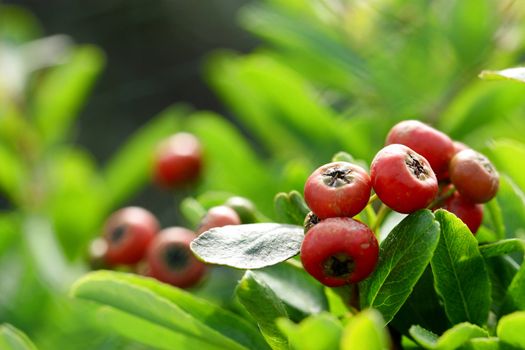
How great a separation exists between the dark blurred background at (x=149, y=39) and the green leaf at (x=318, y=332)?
416cm

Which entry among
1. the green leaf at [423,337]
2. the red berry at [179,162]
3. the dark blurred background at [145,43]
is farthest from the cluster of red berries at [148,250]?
the dark blurred background at [145,43]

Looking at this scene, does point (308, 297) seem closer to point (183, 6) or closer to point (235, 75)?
point (235, 75)

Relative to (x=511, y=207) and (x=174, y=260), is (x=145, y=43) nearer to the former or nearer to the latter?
(x=174, y=260)

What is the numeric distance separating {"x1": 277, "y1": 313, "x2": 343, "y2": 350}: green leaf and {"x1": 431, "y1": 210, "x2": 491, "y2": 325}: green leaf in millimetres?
224

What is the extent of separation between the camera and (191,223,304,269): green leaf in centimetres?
93

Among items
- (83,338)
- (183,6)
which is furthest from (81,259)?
(183,6)

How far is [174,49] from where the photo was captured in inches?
206

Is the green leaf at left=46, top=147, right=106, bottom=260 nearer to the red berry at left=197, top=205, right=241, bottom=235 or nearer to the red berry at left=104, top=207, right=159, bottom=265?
the red berry at left=104, top=207, right=159, bottom=265

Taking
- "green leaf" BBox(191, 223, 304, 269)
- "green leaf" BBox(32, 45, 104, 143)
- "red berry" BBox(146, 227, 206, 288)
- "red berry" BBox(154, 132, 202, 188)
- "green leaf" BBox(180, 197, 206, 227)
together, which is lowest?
"green leaf" BBox(32, 45, 104, 143)

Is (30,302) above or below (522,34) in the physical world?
below

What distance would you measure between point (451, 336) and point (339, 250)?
137 mm

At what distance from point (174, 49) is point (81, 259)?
3234 millimetres

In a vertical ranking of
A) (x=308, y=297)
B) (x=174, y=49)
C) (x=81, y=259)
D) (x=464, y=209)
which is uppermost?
(x=464, y=209)

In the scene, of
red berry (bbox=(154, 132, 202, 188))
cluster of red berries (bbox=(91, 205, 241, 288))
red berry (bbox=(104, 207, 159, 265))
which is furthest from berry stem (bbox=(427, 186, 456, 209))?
red berry (bbox=(154, 132, 202, 188))
